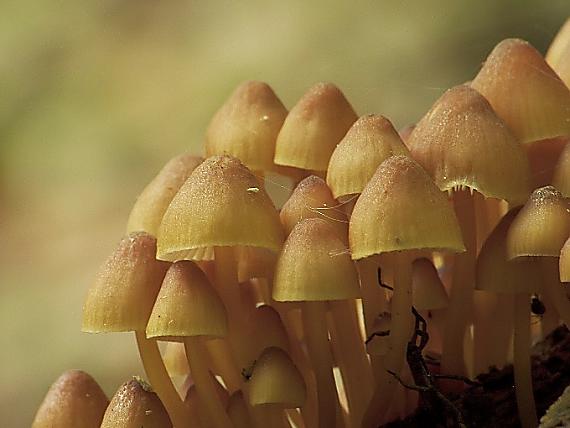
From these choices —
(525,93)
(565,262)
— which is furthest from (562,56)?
(565,262)

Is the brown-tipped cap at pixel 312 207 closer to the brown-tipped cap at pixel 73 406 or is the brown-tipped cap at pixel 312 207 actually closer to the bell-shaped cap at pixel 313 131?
the bell-shaped cap at pixel 313 131

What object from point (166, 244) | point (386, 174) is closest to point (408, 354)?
point (386, 174)

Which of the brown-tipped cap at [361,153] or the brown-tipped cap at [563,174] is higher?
the brown-tipped cap at [361,153]

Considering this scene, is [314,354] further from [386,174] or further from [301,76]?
[301,76]

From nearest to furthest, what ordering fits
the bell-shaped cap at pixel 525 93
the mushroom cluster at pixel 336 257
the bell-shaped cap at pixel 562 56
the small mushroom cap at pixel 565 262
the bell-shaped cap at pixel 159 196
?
the small mushroom cap at pixel 565 262 < the mushroom cluster at pixel 336 257 < the bell-shaped cap at pixel 525 93 < the bell-shaped cap at pixel 159 196 < the bell-shaped cap at pixel 562 56

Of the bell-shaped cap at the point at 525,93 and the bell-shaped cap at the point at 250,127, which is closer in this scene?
the bell-shaped cap at the point at 525,93

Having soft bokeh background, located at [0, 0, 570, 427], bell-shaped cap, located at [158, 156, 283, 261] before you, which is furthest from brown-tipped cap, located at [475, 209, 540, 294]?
soft bokeh background, located at [0, 0, 570, 427]

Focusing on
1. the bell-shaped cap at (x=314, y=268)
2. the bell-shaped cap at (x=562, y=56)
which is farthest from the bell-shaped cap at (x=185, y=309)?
the bell-shaped cap at (x=562, y=56)
